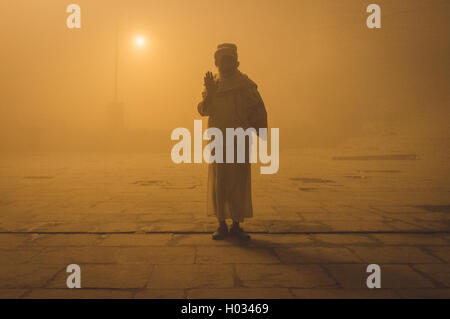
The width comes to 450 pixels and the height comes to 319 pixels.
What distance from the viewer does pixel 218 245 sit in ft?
11.0

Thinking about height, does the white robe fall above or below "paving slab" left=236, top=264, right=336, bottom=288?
above

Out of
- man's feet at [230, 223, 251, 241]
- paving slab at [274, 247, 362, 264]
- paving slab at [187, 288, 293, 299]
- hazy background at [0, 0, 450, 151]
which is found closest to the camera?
paving slab at [187, 288, 293, 299]

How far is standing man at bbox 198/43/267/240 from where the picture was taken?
3623 mm

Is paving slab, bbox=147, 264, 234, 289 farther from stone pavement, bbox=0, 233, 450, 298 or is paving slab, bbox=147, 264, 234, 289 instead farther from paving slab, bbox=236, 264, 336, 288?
paving slab, bbox=236, 264, 336, 288

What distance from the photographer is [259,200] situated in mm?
5836

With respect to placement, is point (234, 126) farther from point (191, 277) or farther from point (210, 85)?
point (191, 277)

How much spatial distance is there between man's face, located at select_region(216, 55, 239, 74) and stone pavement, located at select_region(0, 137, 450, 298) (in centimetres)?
168

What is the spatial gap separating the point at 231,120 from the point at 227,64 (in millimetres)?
564

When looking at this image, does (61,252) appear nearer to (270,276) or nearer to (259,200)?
(270,276)

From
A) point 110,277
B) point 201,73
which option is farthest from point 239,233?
point 201,73

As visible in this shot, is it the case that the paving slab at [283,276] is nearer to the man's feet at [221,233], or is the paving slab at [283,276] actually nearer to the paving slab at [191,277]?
the paving slab at [191,277]

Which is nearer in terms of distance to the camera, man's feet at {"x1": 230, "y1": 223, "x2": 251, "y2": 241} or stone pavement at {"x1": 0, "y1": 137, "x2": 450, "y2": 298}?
stone pavement at {"x1": 0, "y1": 137, "x2": 450, "y2": 298}

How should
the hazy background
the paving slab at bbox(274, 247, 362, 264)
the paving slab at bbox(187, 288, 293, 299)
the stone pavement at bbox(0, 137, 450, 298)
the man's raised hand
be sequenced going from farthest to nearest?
the hazy background → the man's raised hand → the paving slab at bbox(274, 247, 362, 264) → the stone pavement at bbox(0, 137, 450, 298) → the paving slab at bbox(187, 288, 293, 299)

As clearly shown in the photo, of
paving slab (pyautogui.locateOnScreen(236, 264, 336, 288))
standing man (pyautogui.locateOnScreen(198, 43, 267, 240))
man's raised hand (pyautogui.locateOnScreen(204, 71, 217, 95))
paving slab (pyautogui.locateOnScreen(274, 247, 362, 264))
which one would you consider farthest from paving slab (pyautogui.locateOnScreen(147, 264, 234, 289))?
man's raised hand (pyautogui.locateOnScreen(204, 71, 217, 95))
